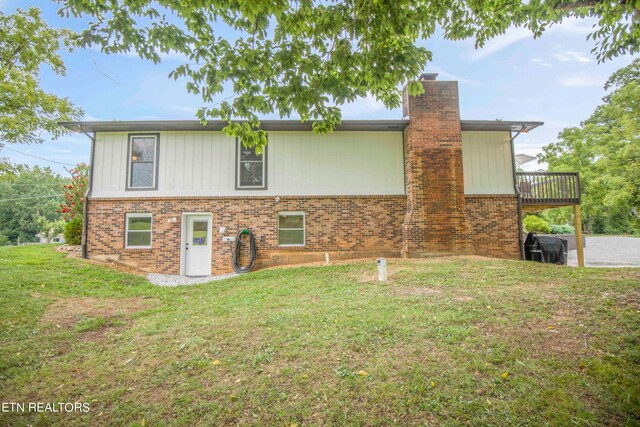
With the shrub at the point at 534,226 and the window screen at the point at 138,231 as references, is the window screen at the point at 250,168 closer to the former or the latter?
the window screen at the point at 138,231

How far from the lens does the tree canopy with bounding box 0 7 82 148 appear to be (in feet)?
37.9

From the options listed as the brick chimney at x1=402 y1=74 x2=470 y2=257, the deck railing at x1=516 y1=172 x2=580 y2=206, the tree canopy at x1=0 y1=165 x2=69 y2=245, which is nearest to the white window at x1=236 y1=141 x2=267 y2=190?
the brick chimney at x1=402 y1=74 x2=470 y2=257

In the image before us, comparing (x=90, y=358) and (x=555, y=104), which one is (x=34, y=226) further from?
(x=555, y=104)

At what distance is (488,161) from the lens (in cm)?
1089

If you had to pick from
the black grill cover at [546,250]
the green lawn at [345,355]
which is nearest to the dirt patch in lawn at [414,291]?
the green lawn at [345,355]

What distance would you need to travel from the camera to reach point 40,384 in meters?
2.97

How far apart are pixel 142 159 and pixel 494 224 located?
12.4 metres

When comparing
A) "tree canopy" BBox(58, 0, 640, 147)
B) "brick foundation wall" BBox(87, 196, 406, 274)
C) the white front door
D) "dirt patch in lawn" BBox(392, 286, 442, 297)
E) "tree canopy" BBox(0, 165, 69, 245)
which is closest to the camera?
"tree canopy" BBox(58, 0, 640, 147)

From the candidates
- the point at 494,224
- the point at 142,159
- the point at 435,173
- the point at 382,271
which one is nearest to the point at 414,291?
the point at 382,271

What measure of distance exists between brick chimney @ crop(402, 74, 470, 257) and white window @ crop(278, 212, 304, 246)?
347 centimetres

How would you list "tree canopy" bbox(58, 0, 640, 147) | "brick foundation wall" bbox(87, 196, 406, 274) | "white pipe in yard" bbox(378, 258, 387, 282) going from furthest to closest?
"brick foundation wall" bbox(87, 196, 406, 274) < "white pipe in yard" bbox(378, 258, 387, 282) < "tree canopy" bbox(58, 0, 640, 147)

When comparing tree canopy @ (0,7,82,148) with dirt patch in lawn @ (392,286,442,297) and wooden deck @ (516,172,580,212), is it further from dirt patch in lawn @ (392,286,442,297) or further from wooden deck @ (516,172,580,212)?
wooden deck @ (516,172,580,212)

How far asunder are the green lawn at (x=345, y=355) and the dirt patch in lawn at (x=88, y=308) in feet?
0.14

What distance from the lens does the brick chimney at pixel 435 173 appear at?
32.1 feet
